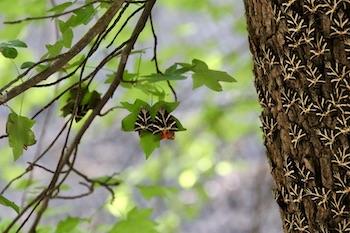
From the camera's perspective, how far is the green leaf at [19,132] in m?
0.87

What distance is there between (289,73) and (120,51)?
1.10 ft

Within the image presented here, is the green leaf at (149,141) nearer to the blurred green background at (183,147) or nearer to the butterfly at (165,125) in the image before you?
the butterfly at (165,125)

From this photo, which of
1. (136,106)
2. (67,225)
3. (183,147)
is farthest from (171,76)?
(183,147)

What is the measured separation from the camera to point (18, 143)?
872mm

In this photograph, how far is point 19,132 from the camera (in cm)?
88

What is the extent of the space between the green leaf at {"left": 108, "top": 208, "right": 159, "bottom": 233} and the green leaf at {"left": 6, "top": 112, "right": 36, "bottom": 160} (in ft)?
1.39

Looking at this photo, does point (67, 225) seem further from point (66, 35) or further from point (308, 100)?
point (308, 100)

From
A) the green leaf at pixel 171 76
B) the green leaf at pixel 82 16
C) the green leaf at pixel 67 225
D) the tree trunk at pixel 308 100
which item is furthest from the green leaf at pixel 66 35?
the green leaf at pixel 67 225

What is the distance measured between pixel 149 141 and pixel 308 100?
232 millimetres

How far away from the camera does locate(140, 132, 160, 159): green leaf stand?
89 centimetres

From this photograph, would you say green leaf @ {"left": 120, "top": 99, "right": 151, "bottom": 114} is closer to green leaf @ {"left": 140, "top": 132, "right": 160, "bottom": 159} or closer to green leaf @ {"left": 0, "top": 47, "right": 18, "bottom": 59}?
green leaf @ {"left": 140, "top": 132, "right": 160, "bottom": 159}

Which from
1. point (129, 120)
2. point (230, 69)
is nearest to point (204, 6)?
point (230, 69)

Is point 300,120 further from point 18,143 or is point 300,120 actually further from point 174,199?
point 174,199

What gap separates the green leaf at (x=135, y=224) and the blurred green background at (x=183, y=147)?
0.19 ft
